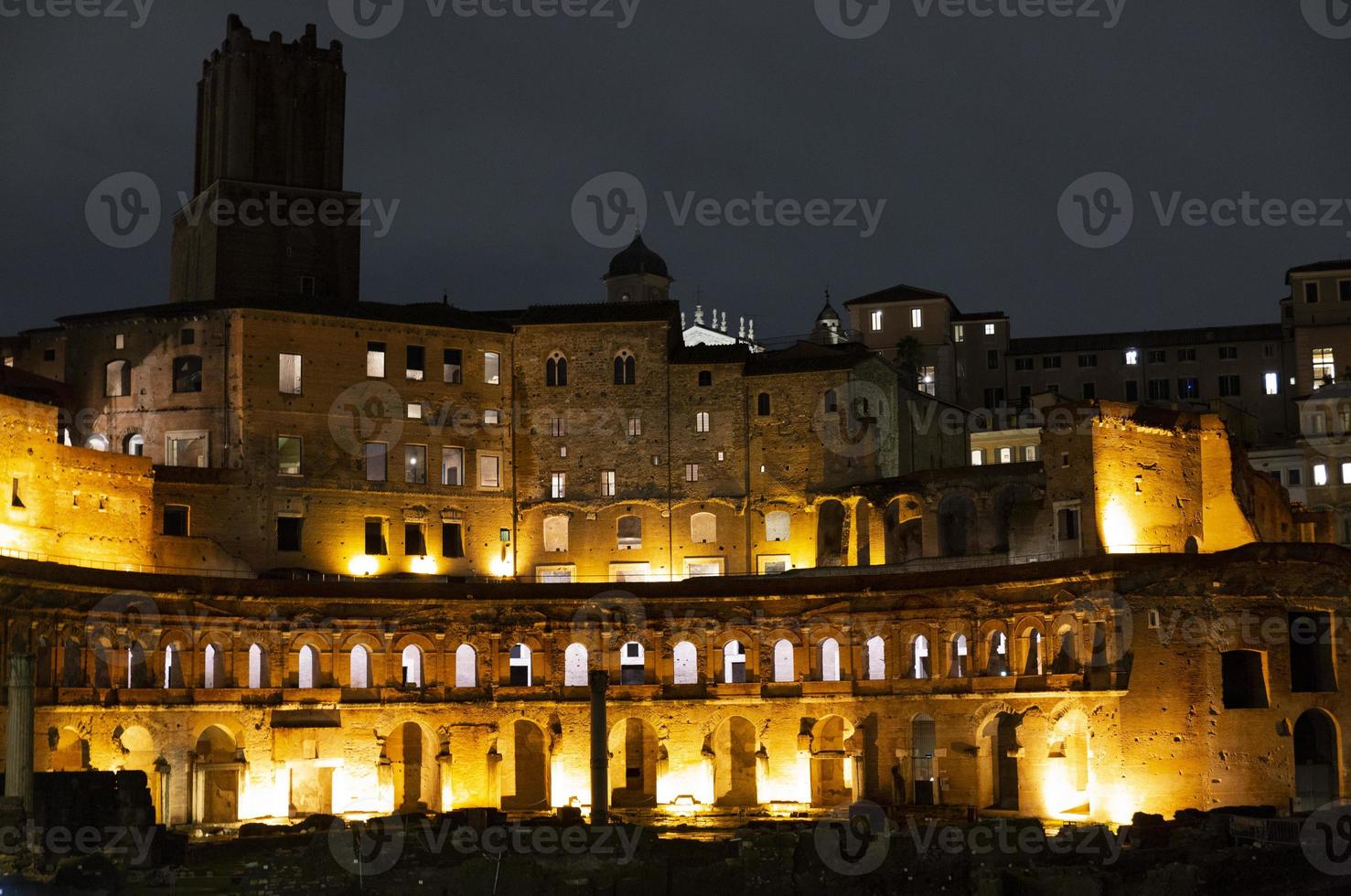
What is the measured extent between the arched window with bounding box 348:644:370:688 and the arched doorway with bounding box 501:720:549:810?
253 inches

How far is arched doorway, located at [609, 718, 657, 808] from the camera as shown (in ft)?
242

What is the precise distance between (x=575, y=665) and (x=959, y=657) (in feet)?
52.0

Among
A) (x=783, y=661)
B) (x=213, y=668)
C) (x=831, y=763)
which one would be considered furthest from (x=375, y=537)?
(x=831, y=763)

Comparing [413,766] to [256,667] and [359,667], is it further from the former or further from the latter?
[256,667]

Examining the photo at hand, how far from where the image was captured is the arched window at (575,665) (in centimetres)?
7506

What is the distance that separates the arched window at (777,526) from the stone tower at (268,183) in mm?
23494

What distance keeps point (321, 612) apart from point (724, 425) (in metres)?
22.2

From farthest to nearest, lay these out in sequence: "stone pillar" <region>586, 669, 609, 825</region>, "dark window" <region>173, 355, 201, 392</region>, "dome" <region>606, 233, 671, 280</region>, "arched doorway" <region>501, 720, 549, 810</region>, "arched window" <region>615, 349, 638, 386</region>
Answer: "dome" <region>606, 233, 671, 280</region> → "arched window" <region>615, 349, 638, 386</region> → "dark window" <region>173, 355, 201, 392</region> → "arched doorway" <region>501, 720, 549, 810</region> → "stone pillar" <region>586, 669, 609, 825</region>

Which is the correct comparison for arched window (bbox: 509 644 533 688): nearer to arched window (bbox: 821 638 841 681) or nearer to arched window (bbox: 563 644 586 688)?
arched window (bbox: 563 644 586 688)

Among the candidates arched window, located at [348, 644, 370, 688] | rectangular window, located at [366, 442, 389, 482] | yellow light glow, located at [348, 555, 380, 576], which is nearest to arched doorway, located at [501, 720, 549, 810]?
arched window, located at [348, 644, 370, 688]

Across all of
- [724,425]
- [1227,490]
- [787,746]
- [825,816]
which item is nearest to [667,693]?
[787,746]

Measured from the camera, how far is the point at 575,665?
247 feet

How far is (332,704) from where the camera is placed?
Result: 6994cm

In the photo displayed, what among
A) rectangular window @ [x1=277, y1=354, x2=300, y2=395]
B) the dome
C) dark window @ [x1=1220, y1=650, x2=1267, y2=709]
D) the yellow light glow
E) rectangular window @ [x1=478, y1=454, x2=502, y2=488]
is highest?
the dome
